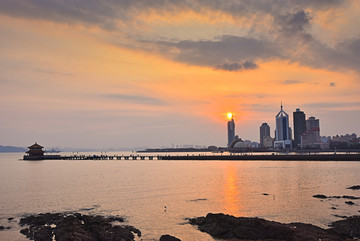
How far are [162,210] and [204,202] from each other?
776 centimetres

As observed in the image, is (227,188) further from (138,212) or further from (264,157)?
(264,157)

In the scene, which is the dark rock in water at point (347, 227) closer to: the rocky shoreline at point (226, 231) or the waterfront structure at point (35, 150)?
the rocky shoreline at point (226, 231)

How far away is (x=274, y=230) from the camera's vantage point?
2742 centimetres

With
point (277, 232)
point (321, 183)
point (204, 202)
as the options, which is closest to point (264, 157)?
point (321, 183)

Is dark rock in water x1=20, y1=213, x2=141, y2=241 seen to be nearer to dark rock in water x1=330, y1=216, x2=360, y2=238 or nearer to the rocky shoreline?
the rocky shoreline

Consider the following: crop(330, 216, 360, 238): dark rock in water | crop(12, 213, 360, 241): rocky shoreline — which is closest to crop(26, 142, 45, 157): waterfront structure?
crop(12, 213, 360, 241): rocky shoreline

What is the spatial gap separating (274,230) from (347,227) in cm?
692

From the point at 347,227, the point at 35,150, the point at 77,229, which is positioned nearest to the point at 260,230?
the point at 347,227

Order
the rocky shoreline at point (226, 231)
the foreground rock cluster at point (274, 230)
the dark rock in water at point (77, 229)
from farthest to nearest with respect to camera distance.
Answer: the dark rock in water at point (77, 229) → the rocky shoreline at point (226, 231) → the foreground rock cluster at point (274, 230)

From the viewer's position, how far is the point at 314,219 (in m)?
33.8

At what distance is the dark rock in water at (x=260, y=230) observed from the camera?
2595 centimetres

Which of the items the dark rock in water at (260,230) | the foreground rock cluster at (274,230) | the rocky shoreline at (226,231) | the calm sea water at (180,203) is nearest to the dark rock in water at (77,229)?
the rocky shoreline at (226,231)

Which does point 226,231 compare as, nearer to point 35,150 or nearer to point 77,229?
point 77,229

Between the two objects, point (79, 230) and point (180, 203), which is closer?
point (79, 230)
